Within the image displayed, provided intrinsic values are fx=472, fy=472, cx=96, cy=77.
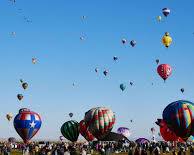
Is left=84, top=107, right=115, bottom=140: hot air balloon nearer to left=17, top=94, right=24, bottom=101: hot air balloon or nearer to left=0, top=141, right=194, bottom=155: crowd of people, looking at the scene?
left=0, top=141, right=194, bottom=155: crowd of people

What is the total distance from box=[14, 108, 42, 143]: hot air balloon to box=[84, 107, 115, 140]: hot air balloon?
18.6ft

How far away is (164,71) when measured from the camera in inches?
2136

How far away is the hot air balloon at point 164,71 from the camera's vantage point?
54.0m

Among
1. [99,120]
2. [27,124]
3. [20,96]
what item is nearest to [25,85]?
[20,96]

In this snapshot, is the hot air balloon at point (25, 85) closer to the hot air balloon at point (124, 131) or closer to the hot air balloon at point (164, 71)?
the hot air balloon at point (124, 131)

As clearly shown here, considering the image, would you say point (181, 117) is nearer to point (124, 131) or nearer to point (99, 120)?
point (99, 120)

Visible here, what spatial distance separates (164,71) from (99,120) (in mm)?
9543

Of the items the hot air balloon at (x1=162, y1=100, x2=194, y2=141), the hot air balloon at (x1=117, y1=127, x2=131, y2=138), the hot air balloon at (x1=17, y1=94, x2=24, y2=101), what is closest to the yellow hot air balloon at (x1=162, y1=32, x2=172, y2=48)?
the hot air balloon at (x1=162, y1=100, x2=194, y2=141)

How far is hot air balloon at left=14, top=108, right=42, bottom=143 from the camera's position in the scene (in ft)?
165

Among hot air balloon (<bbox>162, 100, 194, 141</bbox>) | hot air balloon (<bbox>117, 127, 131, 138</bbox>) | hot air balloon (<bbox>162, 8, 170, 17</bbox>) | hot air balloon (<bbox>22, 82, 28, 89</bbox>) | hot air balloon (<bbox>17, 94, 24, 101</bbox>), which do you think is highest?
hot air balloon (<bbox>162, 8, 170, 17</bbox>)

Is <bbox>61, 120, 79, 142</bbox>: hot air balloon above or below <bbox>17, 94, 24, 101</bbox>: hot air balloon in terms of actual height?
below

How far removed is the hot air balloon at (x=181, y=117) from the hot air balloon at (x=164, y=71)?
408 inches

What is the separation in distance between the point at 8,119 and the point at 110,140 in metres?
18.0

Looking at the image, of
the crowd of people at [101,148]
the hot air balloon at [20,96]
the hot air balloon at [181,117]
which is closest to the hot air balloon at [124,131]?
the crowd of people at [101,148]
